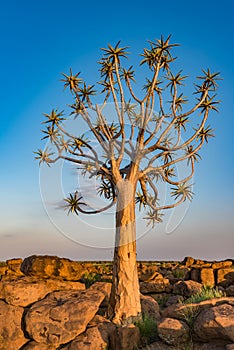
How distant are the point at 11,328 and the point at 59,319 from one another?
1.44 m

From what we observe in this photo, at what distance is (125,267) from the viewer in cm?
1395

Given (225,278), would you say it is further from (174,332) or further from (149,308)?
(174,332)

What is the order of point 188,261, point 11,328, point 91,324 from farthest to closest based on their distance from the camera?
1. point 188,261
2. point 91,324
3. point 11,328

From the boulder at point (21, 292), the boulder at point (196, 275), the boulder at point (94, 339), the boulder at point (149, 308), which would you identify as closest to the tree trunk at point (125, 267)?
the boulder at point (149, 308)

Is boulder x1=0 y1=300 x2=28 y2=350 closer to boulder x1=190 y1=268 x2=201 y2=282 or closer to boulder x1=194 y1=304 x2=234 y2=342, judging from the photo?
boulder x1=194 y1=304 x2=234 y2=342

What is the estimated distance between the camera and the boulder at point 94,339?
1100 centimetres

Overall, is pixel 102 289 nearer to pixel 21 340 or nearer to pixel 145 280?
pixel 21 340

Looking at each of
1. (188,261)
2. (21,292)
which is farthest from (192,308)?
(188,261)

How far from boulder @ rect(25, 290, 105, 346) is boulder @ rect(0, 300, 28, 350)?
1.24ft

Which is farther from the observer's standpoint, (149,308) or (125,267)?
(149,308)

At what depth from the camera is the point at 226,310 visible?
33.0 feet

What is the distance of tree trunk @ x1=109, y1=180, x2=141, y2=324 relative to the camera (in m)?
13.8

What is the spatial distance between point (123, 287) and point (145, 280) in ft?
28.0

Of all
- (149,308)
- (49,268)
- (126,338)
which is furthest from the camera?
(49,268)
